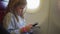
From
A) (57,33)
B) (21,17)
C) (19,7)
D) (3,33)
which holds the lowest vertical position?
(57,33)

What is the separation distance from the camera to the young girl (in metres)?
1.27

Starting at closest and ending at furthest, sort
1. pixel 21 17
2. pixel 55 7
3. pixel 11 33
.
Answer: pixel 11 33 < pixel 21 17 < pixel 55 7

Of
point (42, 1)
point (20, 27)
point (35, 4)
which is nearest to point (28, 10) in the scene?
point (35, 4)

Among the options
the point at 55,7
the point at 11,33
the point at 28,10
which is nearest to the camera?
the point at 11,33

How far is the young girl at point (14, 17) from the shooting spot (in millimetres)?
1274

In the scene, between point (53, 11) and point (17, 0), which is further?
point (53, 11)

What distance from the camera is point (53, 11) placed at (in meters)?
1.63

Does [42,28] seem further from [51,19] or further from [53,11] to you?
[53,11]

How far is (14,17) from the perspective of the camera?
1.32m

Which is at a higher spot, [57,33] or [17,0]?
[17,0]

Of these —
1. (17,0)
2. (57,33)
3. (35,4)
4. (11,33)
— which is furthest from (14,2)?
(57,33)

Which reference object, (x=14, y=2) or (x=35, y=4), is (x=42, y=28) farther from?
(x=14, y=2)

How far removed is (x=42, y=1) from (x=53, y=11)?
20 cm

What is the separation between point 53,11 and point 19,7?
20.6 inches
